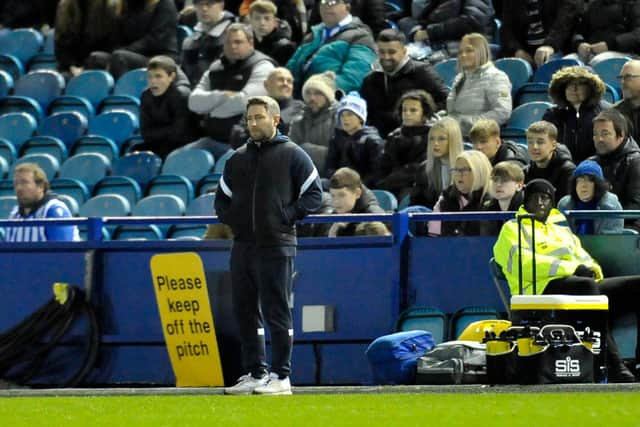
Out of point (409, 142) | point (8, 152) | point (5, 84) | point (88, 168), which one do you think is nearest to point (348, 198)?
point (409, 142)

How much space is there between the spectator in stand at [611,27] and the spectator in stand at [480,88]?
111cm

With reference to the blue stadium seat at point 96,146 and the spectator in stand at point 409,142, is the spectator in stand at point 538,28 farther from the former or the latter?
the blue stadium seat at point 96,146

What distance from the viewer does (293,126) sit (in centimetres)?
1546

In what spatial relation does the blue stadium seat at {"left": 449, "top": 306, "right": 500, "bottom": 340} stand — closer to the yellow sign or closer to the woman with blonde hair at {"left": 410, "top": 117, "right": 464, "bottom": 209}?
the woman with blonde hair at {"left": 410, "top": 117, "right": 464, "bottom": 209}

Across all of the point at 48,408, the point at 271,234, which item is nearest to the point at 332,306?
the point at 271,234

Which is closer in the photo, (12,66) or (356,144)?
(356,144)

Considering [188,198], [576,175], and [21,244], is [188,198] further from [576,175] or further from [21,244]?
[576,175]

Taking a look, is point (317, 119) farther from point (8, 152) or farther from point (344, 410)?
point (344, 410)

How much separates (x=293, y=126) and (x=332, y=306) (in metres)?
2.73

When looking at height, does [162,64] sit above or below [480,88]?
above

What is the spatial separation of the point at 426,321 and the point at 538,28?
173 inches

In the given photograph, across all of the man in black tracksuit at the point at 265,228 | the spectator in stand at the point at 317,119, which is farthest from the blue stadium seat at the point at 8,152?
the man in black tracksuit at the point at 265,228

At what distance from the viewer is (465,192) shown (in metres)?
13.0

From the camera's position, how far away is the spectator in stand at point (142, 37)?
18.7 meters
